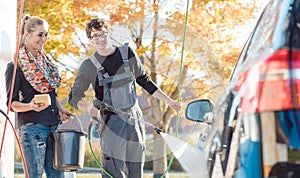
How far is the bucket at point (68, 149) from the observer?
267 inches

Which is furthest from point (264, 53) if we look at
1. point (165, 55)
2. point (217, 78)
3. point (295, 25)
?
point (165, 55)

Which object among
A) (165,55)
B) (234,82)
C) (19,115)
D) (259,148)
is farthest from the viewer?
(165,55)

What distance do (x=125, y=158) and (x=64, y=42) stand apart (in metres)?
5.30

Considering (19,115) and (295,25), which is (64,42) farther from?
(295,25)

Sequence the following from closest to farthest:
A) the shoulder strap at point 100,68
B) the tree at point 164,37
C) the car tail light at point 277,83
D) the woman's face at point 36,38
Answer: the car tail light at point 277,83
the woman's face at point 36,38
the shoulder strap at point 100,68
the tree at point 164,37

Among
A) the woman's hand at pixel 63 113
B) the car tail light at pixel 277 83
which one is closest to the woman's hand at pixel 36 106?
the woman's hand at pixel 63 113

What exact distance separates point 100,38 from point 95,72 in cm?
26

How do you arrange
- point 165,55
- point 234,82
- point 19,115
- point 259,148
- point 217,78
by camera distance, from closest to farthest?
point 259,148 < point 234,82 < point 19,115 < point 217,78 < point 165,55

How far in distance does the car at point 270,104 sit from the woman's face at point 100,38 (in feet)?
12.1

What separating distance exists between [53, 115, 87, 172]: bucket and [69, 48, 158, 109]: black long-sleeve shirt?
264mm

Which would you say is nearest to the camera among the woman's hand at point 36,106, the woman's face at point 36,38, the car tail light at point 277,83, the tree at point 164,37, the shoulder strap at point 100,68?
the car tail light at point 277,83

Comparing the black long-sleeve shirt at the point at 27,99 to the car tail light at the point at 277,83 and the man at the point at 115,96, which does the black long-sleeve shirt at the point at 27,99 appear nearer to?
the man at the point at 115,96

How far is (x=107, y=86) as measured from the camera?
22.8 feet

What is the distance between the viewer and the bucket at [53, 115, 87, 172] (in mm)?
6770
